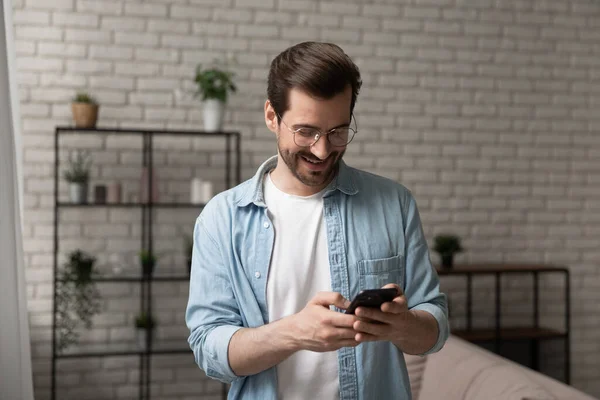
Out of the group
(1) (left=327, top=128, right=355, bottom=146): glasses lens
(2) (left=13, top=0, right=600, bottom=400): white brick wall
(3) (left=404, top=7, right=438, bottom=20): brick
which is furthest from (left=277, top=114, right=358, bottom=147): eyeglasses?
(3) (left=404, top=7, right=438, bottom=20): brick

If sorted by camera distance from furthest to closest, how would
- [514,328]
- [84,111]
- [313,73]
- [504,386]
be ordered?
[514,328] < [84,111] < [504,386] < [313,73]

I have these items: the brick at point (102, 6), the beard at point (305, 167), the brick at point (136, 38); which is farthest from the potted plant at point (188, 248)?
the beard at point (305, 167)

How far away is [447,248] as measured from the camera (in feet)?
15.0

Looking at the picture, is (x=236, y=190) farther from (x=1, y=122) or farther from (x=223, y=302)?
(x=1, y=122)

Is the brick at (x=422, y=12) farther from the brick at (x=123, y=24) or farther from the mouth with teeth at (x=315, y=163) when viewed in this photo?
the mouth with teeth at (x=315, y=163)

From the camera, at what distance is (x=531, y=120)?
4977 mm

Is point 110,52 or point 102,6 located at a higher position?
point 102,6

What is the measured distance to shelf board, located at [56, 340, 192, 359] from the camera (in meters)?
4.12

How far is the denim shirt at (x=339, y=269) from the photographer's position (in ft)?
5.36

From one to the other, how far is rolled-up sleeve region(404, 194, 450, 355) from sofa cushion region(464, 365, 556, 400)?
3.65 feet

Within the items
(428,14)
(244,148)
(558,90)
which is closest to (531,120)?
(558,90)

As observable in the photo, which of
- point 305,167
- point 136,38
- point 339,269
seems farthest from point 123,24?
point 339,269

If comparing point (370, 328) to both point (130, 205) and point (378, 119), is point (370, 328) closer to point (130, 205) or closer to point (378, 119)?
point (130, 205)

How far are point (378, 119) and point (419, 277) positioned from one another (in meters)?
3.15
